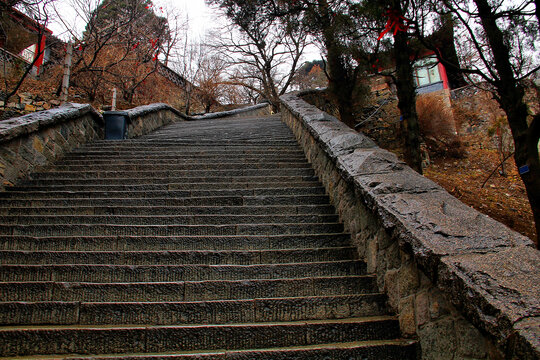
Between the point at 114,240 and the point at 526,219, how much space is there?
7.81m

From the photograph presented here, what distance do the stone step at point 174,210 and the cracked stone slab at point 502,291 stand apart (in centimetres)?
226

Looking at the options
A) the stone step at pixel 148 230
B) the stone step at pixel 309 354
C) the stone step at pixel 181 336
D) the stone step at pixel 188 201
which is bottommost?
the stone step at pixel 309 354

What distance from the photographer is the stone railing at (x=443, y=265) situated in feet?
4.70

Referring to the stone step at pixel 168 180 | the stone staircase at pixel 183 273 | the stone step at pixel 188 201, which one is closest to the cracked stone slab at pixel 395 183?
the stone staircase at pixel 183 273

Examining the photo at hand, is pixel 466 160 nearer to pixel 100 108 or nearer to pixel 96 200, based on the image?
pixel 96 200

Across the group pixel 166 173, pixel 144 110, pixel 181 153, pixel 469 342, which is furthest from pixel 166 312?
pixel 144 110

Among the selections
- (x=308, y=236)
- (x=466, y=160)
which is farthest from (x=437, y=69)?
(x=308, y=236)

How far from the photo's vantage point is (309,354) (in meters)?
2.12

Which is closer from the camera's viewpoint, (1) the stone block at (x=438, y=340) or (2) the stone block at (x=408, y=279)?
(1) the stone block at (x=438, y=340)

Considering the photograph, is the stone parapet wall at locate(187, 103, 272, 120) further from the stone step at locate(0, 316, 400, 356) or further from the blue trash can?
the stone step at locate(0, 316, 400, 356)

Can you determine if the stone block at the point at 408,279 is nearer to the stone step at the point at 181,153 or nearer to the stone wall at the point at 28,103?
the stone step at the point at 181,153

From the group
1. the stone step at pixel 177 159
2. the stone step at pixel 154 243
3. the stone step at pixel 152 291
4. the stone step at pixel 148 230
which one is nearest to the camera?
the stone step at pixel 152 291

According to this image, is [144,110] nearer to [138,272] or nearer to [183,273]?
[138,272]

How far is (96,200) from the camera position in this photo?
4199 millimetres
